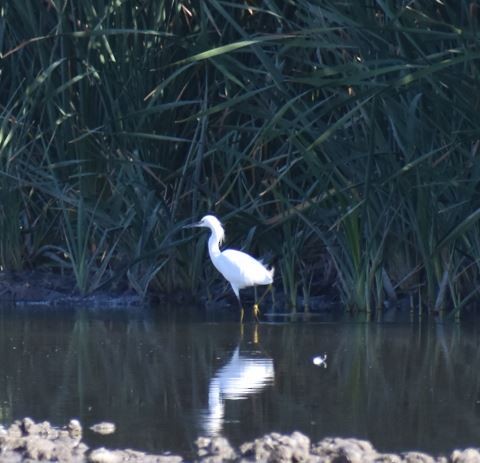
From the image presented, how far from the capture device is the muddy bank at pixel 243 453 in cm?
456

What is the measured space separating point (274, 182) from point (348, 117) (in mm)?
767

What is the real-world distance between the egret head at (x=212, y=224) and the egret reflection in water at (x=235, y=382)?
72.6 inches

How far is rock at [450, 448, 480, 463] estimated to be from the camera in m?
4.53

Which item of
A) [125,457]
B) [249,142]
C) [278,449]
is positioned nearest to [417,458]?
[278,449]

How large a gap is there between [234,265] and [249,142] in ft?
3.53

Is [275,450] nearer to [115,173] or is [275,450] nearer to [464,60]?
[464,60]

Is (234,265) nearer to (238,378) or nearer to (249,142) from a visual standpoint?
(249,142)

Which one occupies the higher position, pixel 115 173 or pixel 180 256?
pixel 115 173

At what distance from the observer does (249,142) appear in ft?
32.4

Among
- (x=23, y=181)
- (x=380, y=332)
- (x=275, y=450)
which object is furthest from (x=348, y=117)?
(x=275, y=450)

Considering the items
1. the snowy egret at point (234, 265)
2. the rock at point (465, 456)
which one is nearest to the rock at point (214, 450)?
the rock at point (465, 456)

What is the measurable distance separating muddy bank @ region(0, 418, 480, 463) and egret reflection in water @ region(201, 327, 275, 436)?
60 cm

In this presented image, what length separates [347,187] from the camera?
29.3 feet

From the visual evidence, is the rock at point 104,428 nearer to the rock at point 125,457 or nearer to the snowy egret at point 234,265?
the rock at point 125,457
